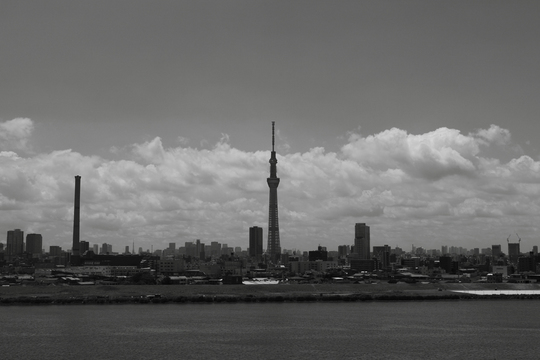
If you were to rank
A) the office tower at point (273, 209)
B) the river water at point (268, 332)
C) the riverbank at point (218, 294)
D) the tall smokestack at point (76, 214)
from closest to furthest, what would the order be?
the river water at point (268, 332)
the riverbank at point (218, 294)
the tall smokestack at point (76, 214)
the office tower at point (273, 209)

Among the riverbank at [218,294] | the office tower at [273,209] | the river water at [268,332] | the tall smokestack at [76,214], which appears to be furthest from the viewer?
the office tower at [273,209]

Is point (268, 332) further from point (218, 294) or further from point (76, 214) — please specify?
point (76, 214)

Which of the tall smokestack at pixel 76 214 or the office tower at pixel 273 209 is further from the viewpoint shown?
the office tower at pixel 273 209

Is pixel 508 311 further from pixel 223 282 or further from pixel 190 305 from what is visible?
pixel 223 282

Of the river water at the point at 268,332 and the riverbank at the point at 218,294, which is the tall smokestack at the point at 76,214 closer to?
the riverbank at the point at 218,294

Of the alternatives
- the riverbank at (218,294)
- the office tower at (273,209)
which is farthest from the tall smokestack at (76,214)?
the riverbank at (218,294)

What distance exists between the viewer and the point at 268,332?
49594mm

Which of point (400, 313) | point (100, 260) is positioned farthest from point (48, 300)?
point (100, 260)

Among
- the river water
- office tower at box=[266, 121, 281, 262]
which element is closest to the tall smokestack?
office tower at box=[266, 121, 281, 262]

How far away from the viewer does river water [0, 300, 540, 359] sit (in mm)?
40562

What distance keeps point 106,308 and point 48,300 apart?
37.3ft

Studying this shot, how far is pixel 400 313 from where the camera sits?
65.8 m

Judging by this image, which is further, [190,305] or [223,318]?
[190,305]

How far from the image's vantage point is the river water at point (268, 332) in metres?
40.6
